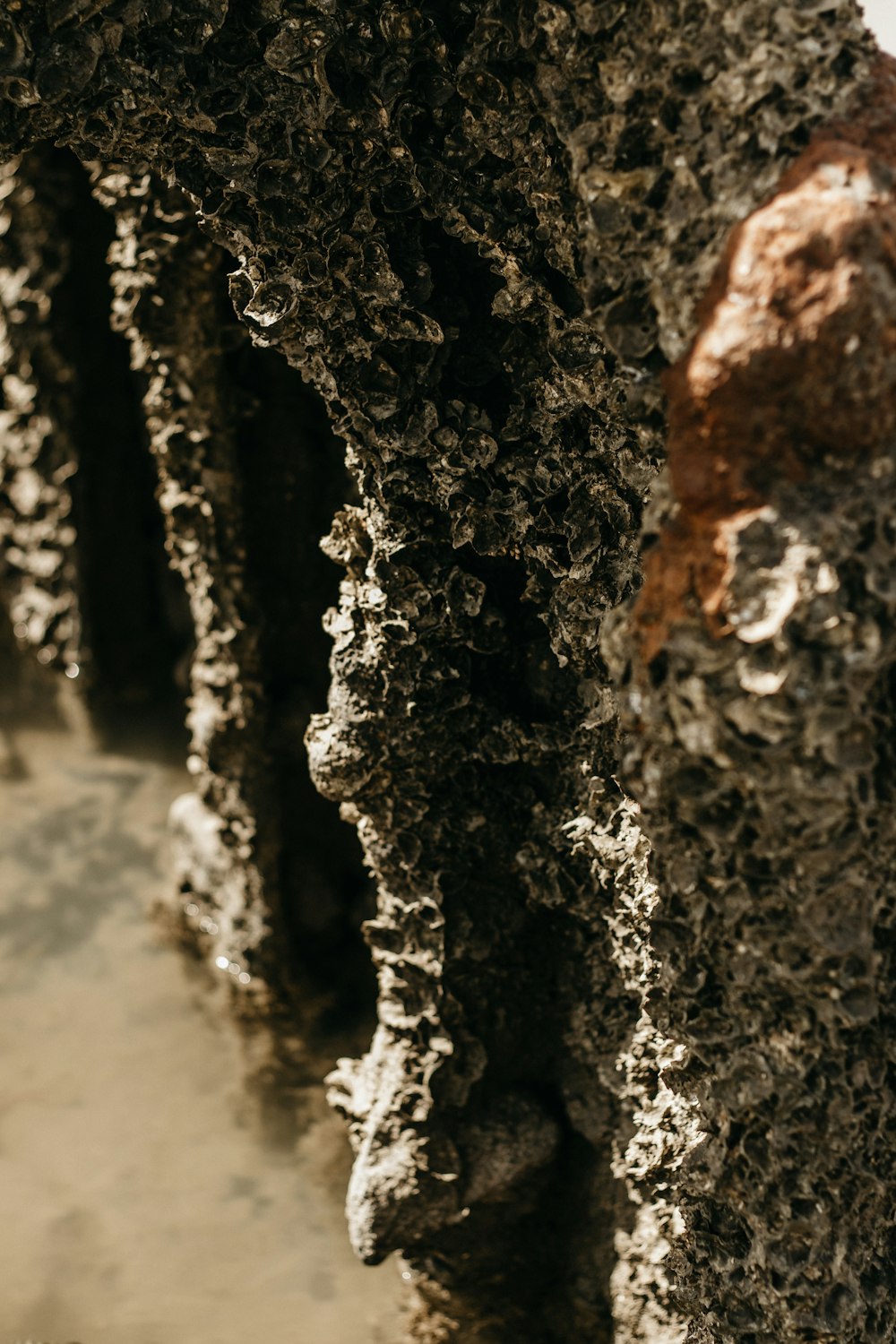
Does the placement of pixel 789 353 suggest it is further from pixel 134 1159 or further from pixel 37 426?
pixel 37 426

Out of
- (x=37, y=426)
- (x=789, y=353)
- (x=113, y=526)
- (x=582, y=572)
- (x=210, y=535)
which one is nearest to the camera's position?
(x=789, y=353)

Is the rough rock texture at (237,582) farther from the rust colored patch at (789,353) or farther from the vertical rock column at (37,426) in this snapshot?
the rust colored patch at (789,353)

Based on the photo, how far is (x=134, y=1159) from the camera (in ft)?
6.00

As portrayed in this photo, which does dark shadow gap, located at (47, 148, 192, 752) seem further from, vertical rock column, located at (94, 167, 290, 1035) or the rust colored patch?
the rust colored patch

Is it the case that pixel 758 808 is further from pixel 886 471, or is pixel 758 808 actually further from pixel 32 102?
pixel 32 102

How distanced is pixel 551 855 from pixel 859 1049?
0.44 m

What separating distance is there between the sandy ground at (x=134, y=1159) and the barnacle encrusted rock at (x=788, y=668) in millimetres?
924

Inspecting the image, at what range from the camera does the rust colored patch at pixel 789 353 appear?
28.8 inches

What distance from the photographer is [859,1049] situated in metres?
0.92

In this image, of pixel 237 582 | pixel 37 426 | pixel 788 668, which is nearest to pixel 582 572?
pixel 788 668

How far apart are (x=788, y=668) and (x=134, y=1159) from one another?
56.9 inches

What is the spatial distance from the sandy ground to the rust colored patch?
125 cm

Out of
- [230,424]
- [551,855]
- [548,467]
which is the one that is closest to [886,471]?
[548,467]

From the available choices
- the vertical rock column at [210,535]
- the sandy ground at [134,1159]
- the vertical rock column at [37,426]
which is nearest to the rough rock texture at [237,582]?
the vertical rock column at [210,535]
